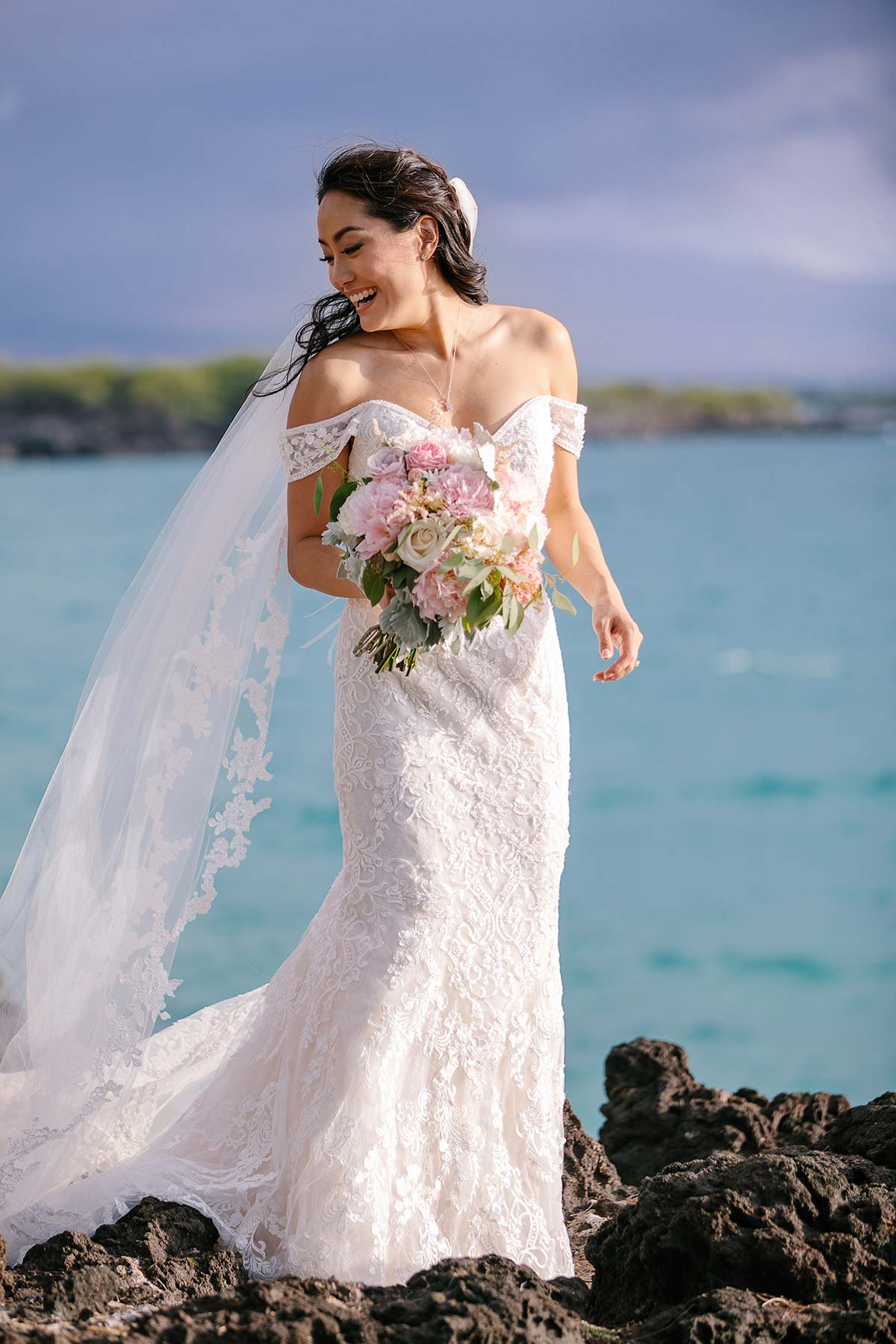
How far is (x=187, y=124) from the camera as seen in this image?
89.5 ft

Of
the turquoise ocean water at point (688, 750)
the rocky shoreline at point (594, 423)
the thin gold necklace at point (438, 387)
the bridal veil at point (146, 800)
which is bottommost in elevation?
the bridal veil at point (146, 800)

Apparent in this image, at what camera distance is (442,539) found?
2727 millimetres

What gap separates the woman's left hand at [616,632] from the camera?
3.42m

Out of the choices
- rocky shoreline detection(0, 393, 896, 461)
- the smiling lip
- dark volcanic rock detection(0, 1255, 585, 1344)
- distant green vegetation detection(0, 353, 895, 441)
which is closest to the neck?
the smiling lip

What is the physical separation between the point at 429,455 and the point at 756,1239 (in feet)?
5.42

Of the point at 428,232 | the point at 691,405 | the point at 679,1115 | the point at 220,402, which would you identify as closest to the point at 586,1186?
the point at 679,1115

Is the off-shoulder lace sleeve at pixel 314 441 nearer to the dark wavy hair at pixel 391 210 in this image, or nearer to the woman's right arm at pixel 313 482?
the woman's right arm at pixel 313 482

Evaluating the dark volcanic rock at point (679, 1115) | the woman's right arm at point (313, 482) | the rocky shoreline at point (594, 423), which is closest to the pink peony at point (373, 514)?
the woman's right arm at point (313, 482)

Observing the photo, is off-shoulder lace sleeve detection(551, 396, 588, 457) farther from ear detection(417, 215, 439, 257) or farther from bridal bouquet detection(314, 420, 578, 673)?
bridal bouquet detection(314, 420, 578, 673)

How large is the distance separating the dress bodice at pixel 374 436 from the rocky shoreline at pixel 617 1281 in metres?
1.62

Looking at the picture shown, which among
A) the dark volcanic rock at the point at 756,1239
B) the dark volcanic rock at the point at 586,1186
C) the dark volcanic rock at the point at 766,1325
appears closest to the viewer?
the dark volcanic rock at the point at 766,1325

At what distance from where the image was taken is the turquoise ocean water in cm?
1212

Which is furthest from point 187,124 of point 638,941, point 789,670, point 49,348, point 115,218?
point 638,941

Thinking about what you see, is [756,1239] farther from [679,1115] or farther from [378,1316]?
[679,1115]
